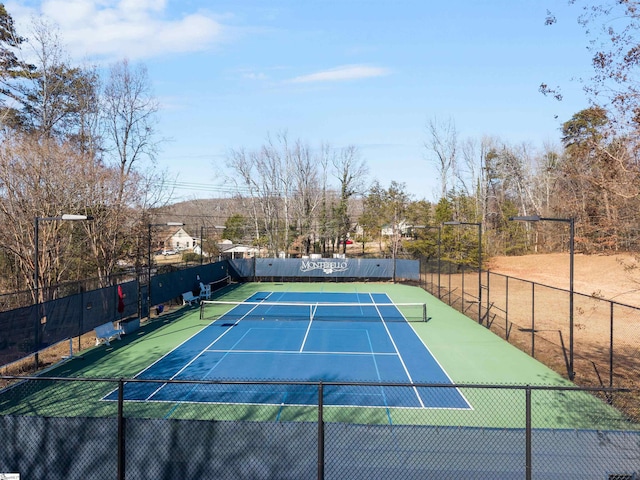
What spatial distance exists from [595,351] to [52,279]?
24.1 meters

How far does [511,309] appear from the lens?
26172mm

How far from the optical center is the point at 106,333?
18.0 m

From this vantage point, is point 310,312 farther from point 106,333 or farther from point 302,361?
point 106,333

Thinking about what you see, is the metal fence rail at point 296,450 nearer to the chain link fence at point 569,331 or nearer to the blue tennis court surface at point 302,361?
the blue tennis court surface at point 302,361

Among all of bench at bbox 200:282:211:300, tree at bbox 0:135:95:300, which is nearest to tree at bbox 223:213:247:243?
bench at bbox 200:282:211:300

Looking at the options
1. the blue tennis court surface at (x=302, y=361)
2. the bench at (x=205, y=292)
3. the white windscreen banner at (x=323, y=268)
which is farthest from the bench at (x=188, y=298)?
the white windscreen banner at (x=323, y=268)

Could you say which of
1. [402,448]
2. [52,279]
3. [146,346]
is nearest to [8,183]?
[52,279]

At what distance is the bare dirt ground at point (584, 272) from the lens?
34.6 m

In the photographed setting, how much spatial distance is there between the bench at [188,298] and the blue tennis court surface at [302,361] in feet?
8.51

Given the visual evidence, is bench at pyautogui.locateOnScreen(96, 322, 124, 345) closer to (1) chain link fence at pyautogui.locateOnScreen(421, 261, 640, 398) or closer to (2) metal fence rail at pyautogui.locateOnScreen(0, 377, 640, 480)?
(2) metal fence rail at pyautogui.locateOnScreen(0, 377, 640, 480)

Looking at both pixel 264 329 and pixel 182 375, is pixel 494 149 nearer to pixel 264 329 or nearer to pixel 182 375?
pixel 264 329

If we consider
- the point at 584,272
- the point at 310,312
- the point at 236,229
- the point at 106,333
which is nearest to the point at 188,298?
the point at 310,312

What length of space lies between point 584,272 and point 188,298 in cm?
3458

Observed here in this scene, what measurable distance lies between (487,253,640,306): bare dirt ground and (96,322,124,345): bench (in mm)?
29840
